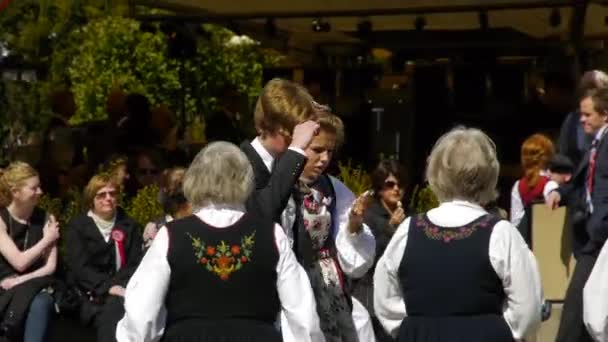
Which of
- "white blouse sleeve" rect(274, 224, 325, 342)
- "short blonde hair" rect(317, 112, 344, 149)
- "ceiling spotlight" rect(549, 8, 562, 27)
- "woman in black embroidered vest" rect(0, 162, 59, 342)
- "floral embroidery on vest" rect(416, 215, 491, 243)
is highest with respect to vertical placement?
"ceiling spotlight" rect(549, 8, 562, 27)

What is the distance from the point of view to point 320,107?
7004 millimetres

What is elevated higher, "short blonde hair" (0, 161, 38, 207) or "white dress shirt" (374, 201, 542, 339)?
"white dress shirt" (374, 201, 542, 339)

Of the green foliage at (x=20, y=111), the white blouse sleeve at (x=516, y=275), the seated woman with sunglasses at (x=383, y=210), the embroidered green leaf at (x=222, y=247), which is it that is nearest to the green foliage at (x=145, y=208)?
the seated woman with sunglasses at (x=383, y=210)

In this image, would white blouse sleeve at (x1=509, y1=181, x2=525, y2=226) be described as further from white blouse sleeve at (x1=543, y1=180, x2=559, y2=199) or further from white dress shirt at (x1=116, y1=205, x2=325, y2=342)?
white dress shirt at (x1=116, y1=205, x2=325, y2=342)

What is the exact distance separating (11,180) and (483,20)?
16.6 ft

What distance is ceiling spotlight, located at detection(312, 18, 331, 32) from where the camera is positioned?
587 inches

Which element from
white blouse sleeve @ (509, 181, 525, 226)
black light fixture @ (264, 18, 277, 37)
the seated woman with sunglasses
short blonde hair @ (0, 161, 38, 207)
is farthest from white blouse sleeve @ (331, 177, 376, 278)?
black light fixture @ (264, 18, 277, 37)

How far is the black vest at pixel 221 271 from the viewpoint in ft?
19.7

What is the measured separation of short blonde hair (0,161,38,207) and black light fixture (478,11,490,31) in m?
4.59

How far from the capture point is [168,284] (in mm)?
6023

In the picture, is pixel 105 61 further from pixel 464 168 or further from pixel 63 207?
pixel 464 168

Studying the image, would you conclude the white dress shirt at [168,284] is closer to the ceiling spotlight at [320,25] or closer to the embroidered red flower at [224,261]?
the embroidered red flower at [224,261]

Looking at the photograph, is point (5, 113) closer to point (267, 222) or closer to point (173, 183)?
point (173, 183)

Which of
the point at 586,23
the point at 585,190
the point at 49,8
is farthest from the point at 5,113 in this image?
the point at 585,190
